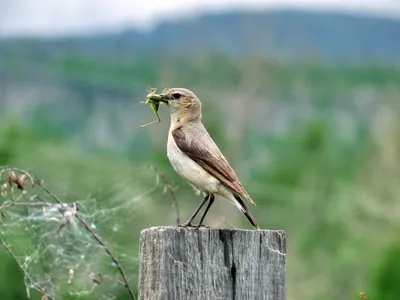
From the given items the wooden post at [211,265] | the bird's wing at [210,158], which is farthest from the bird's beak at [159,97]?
the wooden post at [211,265]

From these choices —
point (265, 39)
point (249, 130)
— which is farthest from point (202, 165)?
point (249, 130)

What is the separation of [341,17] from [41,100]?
70.2 metres

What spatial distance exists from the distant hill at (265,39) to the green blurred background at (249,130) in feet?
0.65

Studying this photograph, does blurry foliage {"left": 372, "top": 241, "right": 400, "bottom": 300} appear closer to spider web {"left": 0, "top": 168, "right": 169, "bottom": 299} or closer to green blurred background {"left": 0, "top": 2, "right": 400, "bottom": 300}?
green blurred background {"left": 0, "top": 2, "right": 400, "bottom": 300}

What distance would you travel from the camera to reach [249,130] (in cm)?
6744

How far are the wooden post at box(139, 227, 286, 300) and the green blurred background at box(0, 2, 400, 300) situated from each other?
1648 millimetres

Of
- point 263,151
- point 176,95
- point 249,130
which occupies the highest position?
point 263,151

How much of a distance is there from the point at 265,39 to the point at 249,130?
667 inches

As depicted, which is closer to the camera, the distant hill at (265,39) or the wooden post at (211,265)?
the wooden post at (211,265)

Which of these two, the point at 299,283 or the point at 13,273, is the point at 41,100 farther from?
the point at 13,273

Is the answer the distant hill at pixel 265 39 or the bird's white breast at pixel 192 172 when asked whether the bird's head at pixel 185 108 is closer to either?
the bird's white breast at pixel 192 172

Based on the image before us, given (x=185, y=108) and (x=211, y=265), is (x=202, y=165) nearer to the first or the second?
(x=185, y=108)

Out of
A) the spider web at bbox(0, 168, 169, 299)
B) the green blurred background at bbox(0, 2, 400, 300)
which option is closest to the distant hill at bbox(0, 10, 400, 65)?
the green blurred background at bbox(0, 2, 400, 300)

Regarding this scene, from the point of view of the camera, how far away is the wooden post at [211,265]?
513 cm
